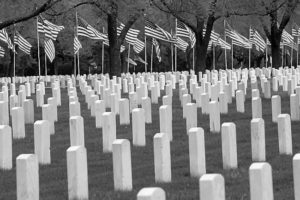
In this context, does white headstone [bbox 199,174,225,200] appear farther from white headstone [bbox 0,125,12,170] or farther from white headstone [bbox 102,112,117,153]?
white headstone [bbox 102,112,117,153]

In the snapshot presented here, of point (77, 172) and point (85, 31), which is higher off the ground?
point (85, 31)

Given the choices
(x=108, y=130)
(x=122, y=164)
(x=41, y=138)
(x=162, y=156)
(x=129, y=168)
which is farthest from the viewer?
(x=108, y=130)

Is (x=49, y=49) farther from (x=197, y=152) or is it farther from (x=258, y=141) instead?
(x=197, y=152)

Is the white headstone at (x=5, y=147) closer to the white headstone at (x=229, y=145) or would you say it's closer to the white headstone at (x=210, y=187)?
the white headstone at (x=229, y=145)

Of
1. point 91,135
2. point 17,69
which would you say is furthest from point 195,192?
point 17,69

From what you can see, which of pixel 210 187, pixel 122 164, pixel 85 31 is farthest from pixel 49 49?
pixel 210 187

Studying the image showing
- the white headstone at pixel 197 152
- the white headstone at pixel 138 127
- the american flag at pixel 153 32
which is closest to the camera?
the white headstone at pixel 197 152

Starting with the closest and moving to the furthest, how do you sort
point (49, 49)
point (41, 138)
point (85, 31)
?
1. point (41, 138)
2. point (85, 31)
3. point (49, 49)

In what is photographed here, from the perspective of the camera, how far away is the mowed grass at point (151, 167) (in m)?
8.64

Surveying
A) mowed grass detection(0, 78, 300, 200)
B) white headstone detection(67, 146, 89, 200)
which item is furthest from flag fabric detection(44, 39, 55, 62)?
white headstone detection(67, 146, 89, 200)

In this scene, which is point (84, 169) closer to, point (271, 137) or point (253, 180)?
point (253, 180)

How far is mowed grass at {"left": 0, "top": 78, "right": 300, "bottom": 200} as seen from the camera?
28.3 ft

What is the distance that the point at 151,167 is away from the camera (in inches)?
409

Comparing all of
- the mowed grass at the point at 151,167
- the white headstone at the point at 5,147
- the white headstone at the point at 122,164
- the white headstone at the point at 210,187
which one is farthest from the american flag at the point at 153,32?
the white headstone at the point at 210,187
